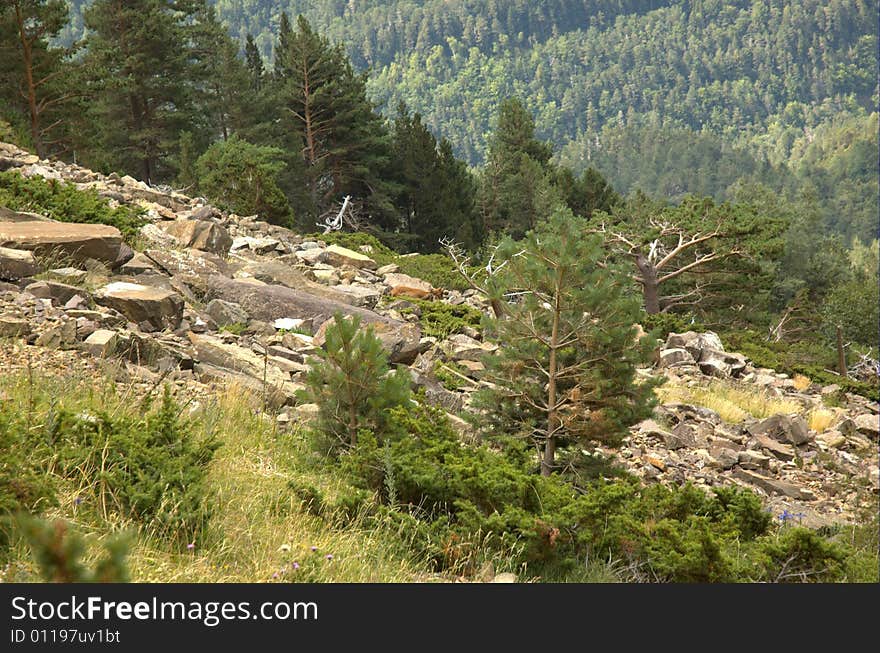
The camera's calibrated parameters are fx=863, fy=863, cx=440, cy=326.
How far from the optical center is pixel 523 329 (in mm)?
7016

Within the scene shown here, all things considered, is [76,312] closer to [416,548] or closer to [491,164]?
[416,548]

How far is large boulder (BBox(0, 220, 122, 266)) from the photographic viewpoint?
29.3 feet

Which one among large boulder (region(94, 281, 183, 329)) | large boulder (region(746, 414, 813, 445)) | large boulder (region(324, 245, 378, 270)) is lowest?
large boulder (region(746, 414, 813, 445))

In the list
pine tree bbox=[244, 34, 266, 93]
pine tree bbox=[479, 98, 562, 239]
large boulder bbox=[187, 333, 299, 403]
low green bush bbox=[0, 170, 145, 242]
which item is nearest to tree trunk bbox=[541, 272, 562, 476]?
large boulder bbox=[187, 333, 299, 403]

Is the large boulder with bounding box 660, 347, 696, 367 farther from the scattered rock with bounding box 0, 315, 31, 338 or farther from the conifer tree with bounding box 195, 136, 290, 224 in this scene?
the conifer tree with bounding box 195, 136, 290, 224

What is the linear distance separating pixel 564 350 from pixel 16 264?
5.27 meters

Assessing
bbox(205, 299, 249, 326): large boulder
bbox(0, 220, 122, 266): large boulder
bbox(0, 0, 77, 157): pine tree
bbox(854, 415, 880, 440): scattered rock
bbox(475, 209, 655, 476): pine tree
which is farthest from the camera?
bbox(0, 0, 77, 157): pine tree

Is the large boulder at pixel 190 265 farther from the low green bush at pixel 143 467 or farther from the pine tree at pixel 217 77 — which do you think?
the pine tree at pixel 217 77

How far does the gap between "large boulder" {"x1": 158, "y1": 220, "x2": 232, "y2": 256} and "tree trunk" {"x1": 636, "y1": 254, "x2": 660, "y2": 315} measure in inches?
452

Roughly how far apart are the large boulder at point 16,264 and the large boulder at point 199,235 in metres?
5.05

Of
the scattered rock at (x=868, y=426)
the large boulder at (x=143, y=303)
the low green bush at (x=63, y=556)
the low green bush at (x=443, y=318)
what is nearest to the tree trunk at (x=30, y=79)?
the low green bush at (x=443, y=318)

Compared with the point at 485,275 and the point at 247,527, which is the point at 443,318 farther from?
the point at 247,527

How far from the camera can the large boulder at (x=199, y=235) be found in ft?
44.9

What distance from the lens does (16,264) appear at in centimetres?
825
